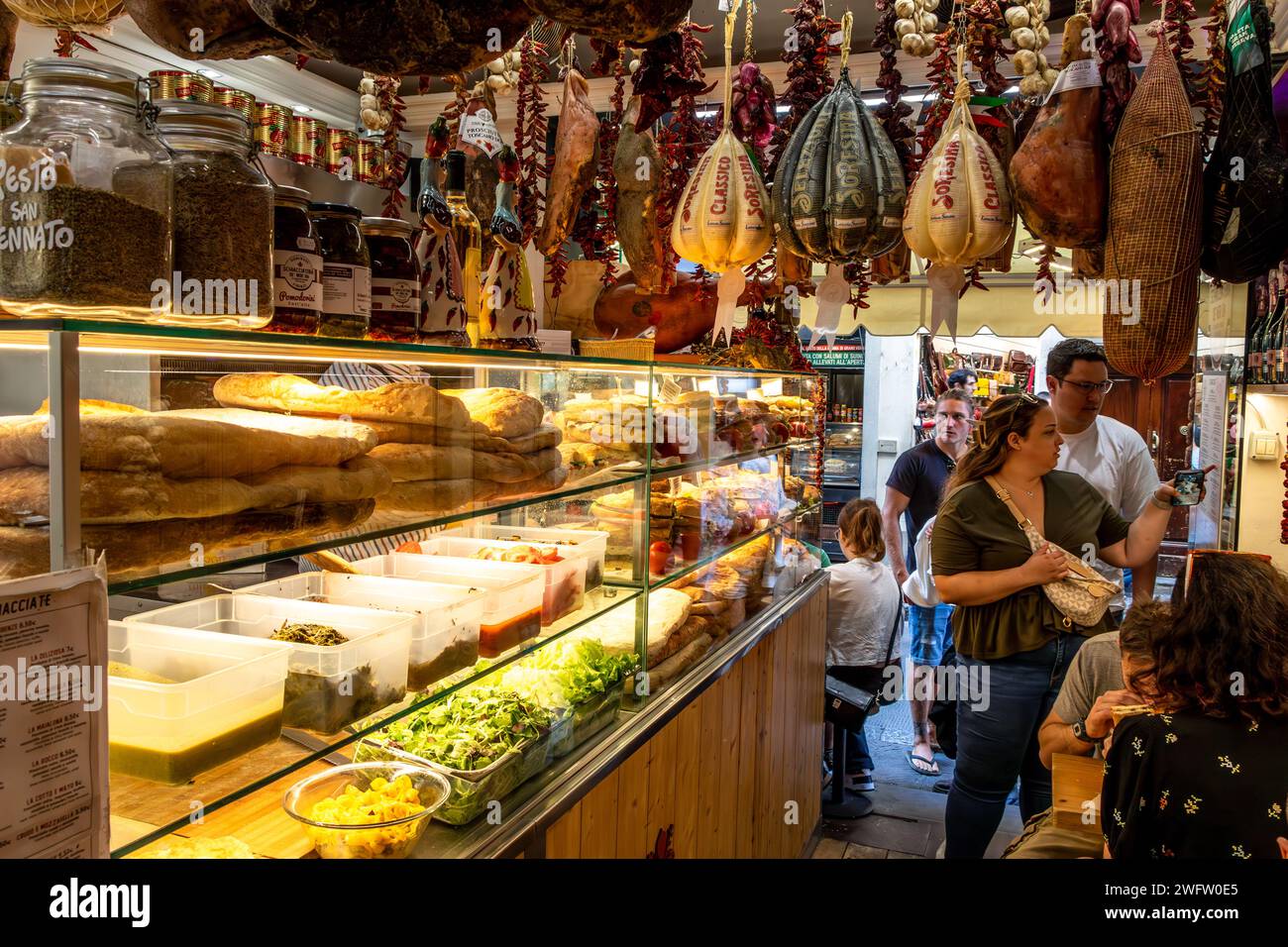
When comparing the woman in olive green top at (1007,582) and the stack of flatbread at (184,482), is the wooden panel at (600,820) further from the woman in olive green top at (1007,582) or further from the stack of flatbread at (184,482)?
the woman in olive green top at (1007,582)

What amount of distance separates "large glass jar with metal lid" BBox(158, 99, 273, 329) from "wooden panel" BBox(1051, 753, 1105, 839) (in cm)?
253

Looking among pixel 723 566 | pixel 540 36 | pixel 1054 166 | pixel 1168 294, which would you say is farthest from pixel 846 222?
pixel 540 36

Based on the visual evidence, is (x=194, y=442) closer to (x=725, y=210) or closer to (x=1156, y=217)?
(x=725, y=210)

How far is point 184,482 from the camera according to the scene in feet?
4.45

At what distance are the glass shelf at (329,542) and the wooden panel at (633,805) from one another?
0.79 meters

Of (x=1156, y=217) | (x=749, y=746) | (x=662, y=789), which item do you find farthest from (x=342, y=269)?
(x=749, y=746)

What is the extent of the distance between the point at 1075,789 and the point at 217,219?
2.82 metres

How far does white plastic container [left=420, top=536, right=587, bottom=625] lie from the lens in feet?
8.09

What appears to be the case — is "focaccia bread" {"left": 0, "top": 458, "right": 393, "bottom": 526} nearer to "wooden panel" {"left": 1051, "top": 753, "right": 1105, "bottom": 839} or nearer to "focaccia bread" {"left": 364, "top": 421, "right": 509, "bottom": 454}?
"focaccia bread" {"left": 364, "top": 421, "right": 509, "bottom": 454}

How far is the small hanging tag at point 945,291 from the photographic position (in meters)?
2.36

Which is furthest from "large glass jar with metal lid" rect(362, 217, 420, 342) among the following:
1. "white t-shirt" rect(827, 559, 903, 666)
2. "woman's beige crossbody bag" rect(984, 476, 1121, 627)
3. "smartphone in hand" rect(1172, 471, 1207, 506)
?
"white t-shirt" rect(827, 559, 903, 666)

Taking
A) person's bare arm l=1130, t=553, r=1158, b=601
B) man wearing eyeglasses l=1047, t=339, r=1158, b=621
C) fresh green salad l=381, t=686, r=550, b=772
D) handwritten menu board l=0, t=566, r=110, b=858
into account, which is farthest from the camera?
man wearing eyeglasses l=1047, t=339, r=1158, b=621

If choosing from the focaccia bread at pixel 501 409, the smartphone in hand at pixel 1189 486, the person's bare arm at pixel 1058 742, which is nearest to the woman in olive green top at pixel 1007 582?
the smartphone in hand at pixel 1189 486

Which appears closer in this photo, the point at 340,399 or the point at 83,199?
the point at 83,199
